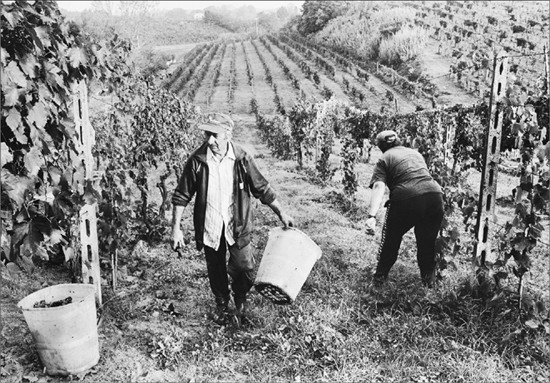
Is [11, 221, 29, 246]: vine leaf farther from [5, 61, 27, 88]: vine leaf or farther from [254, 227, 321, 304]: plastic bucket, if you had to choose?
[254, 227, 321, 304]: plastic bucket

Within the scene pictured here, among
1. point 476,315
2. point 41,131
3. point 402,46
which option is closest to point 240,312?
point 476,315

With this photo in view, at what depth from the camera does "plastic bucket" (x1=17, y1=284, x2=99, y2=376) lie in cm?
295

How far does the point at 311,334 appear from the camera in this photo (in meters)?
3.45

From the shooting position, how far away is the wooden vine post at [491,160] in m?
3.83

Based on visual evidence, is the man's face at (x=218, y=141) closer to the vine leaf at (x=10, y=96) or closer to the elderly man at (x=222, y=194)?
the elderly man at (x=222, y=194)

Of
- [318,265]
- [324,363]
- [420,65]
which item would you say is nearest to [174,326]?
[324,363]

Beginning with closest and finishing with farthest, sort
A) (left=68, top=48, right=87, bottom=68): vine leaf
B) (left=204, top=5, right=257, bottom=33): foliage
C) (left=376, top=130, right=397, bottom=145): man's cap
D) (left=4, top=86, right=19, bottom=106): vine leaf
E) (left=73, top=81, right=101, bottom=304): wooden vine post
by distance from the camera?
1. (left=4, top=86, right=19, bottom=106): vine leaf
2. (left=68, top=48, right=87, bottom=68): vine leaf
3. (left=73, top=81, right=101, bottom=304): wooden vine post
4. (left=376, top=130, right=397, bottom=145): man's cap
5. (left=204, top=5, right=257, bottom=33): foliage

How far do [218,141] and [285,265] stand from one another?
38.2 inches

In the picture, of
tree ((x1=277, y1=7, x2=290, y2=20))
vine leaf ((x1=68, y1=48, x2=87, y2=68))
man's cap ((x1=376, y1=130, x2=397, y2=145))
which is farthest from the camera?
tree ((x1=277, y1=7, x2=290, y2=20))

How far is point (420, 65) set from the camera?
109ft

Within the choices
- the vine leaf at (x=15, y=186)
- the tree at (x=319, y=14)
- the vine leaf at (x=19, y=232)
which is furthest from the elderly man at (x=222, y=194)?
the tree at (x=319, y=14)

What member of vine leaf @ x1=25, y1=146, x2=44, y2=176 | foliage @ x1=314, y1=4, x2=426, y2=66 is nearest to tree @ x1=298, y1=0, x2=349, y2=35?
foliage @ x1=314, y1=4, x2=426, y2=66

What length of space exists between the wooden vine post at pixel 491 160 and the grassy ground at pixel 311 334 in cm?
34

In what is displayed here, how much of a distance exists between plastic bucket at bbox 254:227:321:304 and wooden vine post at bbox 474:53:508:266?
143 cm
